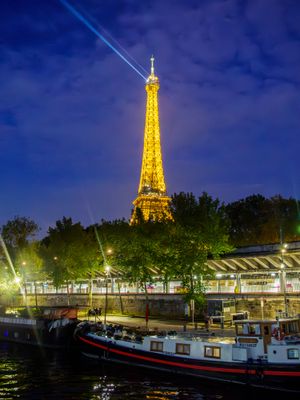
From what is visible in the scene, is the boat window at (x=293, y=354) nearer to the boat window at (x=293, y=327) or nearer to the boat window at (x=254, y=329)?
the boat window at (x=293, y=327)

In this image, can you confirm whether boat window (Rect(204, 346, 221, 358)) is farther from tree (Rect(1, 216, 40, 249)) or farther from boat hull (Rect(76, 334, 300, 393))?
tree (Rect(1, 216, 40, 249))

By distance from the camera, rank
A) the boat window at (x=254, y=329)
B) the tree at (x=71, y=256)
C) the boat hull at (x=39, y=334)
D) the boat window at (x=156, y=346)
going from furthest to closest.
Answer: the tree at (x=71, y=256), the boat hull at (x=39, y=334), the boat window at (x=156, y=346), the boat window at (x=254, y=329)

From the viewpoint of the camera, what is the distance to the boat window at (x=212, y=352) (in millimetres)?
33781

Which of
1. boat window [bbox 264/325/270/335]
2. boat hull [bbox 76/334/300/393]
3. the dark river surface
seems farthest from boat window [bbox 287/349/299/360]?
the dark river surface

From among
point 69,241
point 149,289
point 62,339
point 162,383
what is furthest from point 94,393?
point 69,241

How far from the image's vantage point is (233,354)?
33062mm

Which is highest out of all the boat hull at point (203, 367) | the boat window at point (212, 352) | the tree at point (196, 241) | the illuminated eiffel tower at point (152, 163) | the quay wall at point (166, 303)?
the illuminated eiffel tower at point (152, 163)

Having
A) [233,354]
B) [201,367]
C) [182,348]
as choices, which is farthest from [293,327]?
[182,348]

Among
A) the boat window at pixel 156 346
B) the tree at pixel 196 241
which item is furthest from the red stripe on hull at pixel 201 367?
the tree at pixel 196 241

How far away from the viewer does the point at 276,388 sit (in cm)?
3078

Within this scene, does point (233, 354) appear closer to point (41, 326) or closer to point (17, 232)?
point (41, 326)

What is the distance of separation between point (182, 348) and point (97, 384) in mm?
7033

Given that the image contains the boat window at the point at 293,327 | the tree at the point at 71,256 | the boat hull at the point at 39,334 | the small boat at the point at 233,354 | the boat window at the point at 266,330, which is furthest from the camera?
the tree at the point at 71,256

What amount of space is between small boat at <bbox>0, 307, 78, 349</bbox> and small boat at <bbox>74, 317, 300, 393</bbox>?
12714 millimetres
